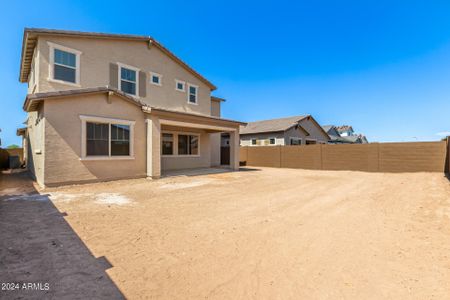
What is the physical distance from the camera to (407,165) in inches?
538

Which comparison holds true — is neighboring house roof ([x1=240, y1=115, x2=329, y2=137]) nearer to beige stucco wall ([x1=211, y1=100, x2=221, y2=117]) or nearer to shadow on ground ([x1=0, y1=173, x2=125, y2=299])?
beige stucco wall ([x1=211, y1=100, x2=221, y2=117])

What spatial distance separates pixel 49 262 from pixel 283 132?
23.2 m

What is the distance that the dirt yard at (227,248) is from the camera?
247cm

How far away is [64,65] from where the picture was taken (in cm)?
1048

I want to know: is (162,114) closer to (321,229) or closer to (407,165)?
(321,229)

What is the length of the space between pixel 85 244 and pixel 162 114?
27.1 feet

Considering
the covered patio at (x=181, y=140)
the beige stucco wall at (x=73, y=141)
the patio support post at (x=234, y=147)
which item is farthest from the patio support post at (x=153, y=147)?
the patio support post at (x=234, y=147)

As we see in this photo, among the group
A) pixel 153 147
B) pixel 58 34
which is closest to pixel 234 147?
pixel 153 147

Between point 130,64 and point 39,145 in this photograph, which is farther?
point 130,64

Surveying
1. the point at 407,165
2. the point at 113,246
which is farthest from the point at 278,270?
the point at 407,165

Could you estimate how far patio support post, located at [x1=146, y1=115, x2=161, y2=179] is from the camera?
10.7 meters

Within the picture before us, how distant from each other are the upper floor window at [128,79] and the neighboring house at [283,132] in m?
16.1

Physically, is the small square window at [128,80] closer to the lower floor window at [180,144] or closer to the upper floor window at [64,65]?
the upper floor window at [64,65]

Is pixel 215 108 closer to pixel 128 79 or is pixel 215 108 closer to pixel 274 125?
pixel 128 79
